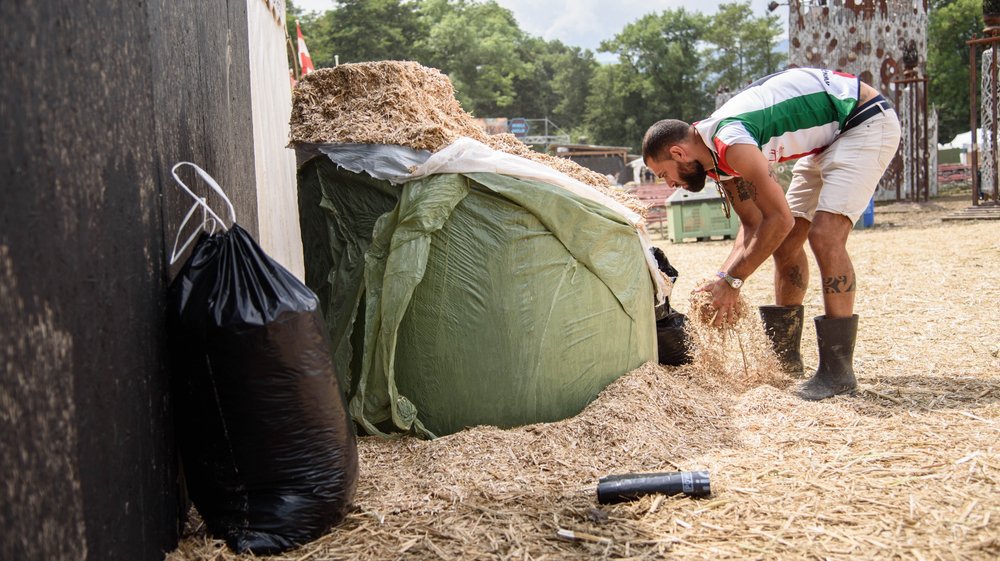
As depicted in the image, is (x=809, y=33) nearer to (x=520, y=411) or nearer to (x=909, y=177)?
(x=909, y=177)

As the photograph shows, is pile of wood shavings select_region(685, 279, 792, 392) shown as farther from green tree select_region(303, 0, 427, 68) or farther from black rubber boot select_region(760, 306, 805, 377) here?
green tree select_region(303, 0, 427, 68)

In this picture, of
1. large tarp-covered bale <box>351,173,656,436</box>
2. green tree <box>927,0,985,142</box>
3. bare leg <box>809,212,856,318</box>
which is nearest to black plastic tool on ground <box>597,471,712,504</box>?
large tarp-covered bale <box>351,173,656,436</box>

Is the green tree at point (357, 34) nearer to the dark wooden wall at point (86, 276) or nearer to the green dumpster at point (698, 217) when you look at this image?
the green dumpster at point (698, 217)

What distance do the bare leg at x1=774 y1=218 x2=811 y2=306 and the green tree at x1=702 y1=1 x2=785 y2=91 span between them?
6386cm

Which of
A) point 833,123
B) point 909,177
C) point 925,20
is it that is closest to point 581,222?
point 833,123

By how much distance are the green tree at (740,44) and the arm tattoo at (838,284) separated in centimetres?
6438

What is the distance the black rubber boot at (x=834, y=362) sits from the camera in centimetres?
348

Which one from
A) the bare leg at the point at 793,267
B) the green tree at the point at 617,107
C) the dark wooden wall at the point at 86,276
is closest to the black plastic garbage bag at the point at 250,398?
the dark wooden wall at the point at 86,276

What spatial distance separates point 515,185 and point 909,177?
51.1 feet

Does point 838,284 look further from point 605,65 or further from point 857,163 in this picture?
point 605,65

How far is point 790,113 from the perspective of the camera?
3625 millimetres

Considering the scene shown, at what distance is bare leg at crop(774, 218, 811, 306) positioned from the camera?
13.3 feet

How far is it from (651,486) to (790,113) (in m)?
2.00

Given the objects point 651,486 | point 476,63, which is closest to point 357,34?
point 476,63
